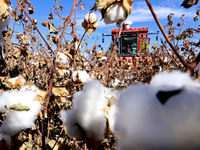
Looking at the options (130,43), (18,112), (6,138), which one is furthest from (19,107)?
(130,43)

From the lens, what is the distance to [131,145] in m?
0.34

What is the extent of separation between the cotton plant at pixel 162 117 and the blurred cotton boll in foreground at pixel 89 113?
0.82ft

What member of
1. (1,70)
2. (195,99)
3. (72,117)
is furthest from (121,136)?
(1,70)

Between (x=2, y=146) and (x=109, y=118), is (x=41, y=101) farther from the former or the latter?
(x=109, y=118)

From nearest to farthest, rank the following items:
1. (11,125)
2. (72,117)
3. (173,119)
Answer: (173,119) → (72,117) → (11,125)

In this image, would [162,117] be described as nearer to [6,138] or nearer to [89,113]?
[89,113]

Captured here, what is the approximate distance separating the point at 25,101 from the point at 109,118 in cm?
39

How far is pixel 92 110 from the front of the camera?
62 cm

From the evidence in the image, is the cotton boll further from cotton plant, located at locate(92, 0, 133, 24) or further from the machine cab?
the machine cab

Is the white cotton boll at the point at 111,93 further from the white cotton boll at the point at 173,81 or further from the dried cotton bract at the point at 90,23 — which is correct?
the dried cotton bract at the point at 90,23

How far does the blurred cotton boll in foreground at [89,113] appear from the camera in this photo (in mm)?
616

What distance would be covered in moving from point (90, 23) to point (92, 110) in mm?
621

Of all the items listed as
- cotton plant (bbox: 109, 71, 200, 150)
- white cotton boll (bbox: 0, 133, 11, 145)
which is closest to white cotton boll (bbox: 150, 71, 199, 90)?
cotton plant (bbox: 109, 71, 200, 150)

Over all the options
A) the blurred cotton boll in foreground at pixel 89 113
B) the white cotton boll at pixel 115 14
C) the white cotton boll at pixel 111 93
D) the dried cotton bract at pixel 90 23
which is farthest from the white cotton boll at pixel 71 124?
the dried cotton bract at pixel 90 23
